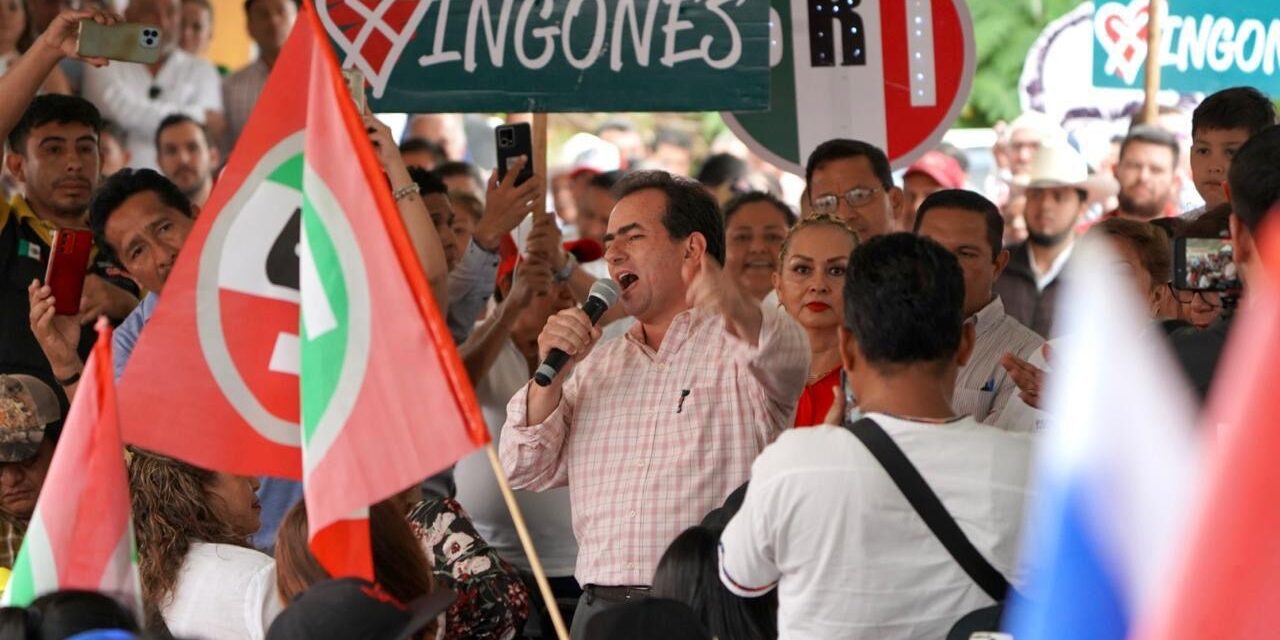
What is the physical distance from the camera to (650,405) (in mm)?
5031

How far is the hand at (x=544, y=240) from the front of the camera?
22.0 feet

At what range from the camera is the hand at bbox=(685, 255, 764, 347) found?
452 centimetres

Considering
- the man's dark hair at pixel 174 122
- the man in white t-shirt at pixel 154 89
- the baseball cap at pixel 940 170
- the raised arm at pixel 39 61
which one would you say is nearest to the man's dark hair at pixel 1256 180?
the raised arm at pixel 39 61

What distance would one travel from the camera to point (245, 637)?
167 inches

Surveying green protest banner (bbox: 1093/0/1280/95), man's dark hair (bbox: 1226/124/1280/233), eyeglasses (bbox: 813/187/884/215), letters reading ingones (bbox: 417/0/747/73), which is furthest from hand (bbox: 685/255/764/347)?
green protest banner (bbox: 1093/0/1280/95)

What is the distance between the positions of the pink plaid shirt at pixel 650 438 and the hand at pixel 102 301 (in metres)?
1.90

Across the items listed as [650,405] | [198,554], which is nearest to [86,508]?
[198,554]

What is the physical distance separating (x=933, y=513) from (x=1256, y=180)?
86 cm

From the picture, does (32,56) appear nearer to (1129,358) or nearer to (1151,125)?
(1129,358)

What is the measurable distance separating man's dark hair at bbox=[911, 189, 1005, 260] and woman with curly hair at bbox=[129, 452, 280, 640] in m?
2.37

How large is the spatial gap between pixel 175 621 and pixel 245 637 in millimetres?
178

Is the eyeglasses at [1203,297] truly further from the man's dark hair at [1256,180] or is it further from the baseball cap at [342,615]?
the baseball cap at [342,615]

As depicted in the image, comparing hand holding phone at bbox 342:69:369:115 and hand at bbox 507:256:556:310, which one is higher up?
hand holding phone at bbox 342:69:369:115

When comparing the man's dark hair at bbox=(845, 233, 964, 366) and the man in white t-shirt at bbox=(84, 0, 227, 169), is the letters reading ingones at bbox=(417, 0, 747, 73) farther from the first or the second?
the man in white t-shirt at bbox=(84, 0, 227, 169)
